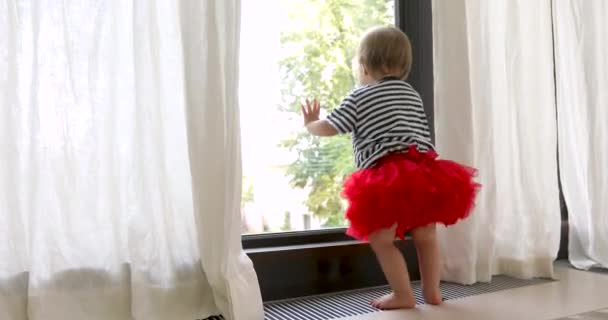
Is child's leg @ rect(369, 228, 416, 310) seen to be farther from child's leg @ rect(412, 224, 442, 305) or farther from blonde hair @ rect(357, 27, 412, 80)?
blonde hair @ rect(357, 27, 412, 80)

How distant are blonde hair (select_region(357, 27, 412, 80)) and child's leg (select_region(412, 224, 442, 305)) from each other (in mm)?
384

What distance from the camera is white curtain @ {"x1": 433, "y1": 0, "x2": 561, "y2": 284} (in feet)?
4.66

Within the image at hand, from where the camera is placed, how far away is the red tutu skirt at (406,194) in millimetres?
1180

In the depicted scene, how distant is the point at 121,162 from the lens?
1025mm

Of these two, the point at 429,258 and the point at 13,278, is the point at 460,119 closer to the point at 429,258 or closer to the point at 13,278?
the point at 429,258

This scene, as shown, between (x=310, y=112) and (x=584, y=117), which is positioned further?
(x=584, y=117)

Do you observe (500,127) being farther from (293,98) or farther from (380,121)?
(293,98)

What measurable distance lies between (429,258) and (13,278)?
2.81 feet

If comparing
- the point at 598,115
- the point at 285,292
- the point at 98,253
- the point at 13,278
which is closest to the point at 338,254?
the point at 285,292

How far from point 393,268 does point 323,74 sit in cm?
62

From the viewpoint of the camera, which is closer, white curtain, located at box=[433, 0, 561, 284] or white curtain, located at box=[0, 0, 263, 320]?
white curtain, located at box=[0, 0, 263, 320]

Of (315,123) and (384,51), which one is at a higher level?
(384,51)

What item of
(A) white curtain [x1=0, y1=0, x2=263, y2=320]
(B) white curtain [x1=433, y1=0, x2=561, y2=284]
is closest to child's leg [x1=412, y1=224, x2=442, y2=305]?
(B) white curtain [x1=433, y1=0, x2=561, y2=284]

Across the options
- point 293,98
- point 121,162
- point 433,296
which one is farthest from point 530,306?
point 121,162
